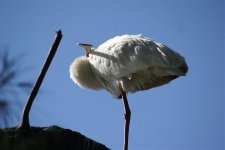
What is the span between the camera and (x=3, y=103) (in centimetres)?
157

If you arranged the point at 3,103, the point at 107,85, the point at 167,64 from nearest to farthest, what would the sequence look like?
the point at 3,103 → the point at 167,64 → the point at 107,85

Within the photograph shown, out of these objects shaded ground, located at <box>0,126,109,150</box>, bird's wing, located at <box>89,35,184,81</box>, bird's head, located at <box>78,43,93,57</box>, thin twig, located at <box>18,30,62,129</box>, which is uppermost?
bird's head, located at <box>78,43,93,57</box>

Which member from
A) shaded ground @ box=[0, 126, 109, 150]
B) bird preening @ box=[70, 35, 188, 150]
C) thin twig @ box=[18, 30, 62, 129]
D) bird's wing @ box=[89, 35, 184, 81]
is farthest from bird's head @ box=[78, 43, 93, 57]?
thin twig @ box=[18, 30, 62, 129]

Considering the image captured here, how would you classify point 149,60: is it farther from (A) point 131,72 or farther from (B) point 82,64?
(B) point 82,64

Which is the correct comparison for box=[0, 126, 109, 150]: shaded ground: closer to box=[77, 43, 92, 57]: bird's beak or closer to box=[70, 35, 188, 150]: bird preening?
box=[70, 35, 188, 150]: bird preening

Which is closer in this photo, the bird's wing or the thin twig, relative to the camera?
the thin twig

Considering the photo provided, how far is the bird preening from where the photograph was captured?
18.4 feet

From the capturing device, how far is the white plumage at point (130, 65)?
18.4ft

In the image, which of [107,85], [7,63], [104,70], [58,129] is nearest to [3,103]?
[7,63]

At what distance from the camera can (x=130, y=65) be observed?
578 cm

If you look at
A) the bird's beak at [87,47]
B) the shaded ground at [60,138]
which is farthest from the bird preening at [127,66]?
the shaded ground at [60,138]

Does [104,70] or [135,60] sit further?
[104,70]

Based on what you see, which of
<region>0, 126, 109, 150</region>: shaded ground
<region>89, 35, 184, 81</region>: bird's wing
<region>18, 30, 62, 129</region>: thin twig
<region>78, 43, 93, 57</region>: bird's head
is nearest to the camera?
<region>18, 30, 62, 129</region>: thin twig

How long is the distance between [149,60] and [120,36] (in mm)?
1092
